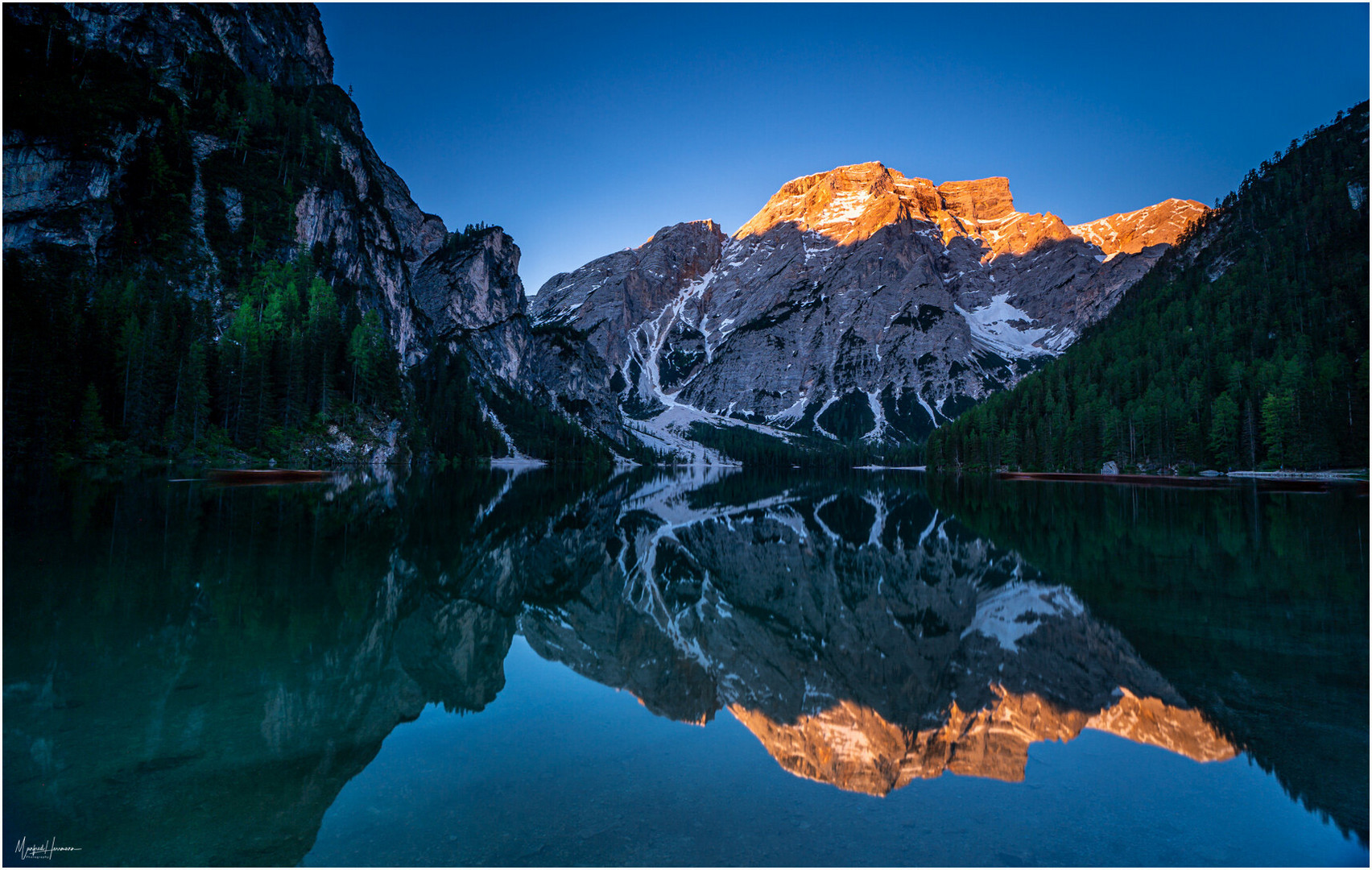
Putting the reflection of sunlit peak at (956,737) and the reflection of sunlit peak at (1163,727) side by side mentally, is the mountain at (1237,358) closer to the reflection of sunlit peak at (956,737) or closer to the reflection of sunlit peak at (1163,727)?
the reflection of sunlit peak at (1163,727)

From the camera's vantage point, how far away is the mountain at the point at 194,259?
52.5 m

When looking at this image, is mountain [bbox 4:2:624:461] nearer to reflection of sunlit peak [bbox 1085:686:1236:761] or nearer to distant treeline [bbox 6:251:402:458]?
distant treeline [bbox 6:251:402:458]

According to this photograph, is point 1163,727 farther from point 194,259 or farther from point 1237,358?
point 1237,358

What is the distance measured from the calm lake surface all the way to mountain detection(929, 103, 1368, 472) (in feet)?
243

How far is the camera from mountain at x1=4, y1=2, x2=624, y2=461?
5250 centimetres

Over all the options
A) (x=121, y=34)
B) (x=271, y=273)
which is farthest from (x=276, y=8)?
(x=271, y=273)

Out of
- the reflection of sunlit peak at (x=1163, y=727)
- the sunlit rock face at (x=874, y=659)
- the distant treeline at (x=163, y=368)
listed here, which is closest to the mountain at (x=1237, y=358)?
the sunlit rock face at (x=874, y=659)

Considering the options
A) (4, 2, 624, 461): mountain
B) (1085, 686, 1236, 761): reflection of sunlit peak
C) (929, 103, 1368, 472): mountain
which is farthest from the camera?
(929, 103, 1368, 472): mountain

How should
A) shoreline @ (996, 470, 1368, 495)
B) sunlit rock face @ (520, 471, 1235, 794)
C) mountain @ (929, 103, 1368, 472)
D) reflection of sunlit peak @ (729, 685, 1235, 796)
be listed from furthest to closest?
mountain @ (929, 103, 1368, 472)
shoreline @ (996, 470, 1368, 495)
sunlit rock face @ (520, 471, 1235, 794)
reflection of sunlit peak @ (729, 685, 1235, 796)

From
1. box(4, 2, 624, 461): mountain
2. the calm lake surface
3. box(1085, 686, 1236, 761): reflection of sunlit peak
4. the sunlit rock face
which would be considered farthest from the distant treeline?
box(1085, 686, 1236, 761): reflection of sunlit peak

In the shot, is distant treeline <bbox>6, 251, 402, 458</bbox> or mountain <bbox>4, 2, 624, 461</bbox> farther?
mountain <bbox>4, 2, 624, 461</bbox>

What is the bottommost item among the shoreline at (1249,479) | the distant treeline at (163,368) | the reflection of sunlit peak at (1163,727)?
the shoreline at (1249,479)

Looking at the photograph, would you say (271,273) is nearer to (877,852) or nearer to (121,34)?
(121,34)

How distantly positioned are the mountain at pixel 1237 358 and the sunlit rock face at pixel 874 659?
78.2 meters
